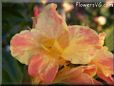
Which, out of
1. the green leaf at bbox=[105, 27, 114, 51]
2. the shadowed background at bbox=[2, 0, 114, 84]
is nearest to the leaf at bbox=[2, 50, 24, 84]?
the shadowed background at bbox=[2, 0, 114, 84]

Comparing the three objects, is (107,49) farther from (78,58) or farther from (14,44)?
(14,44)

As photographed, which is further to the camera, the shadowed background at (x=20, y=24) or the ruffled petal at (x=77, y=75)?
the shadowed background at (x=20, y=24)

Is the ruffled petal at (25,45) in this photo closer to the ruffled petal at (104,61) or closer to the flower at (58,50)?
the flower at (58,50)

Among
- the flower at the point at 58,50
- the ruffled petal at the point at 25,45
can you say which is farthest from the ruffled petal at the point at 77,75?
the ruffled petal at the point at 25,45

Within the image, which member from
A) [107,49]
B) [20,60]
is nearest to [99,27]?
[107,49]

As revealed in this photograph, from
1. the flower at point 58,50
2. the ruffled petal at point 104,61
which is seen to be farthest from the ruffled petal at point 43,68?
the ruffled petal at point 104,61

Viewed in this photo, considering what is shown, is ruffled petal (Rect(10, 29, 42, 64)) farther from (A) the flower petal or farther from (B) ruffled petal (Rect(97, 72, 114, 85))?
(B) ruffled petal (Rect(97, 72, 114, 85))

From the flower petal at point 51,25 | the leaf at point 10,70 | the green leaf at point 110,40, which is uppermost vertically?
the flower petal at point 51,25

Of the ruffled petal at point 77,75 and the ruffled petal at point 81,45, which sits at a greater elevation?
the ruffled petal at point 81,45
